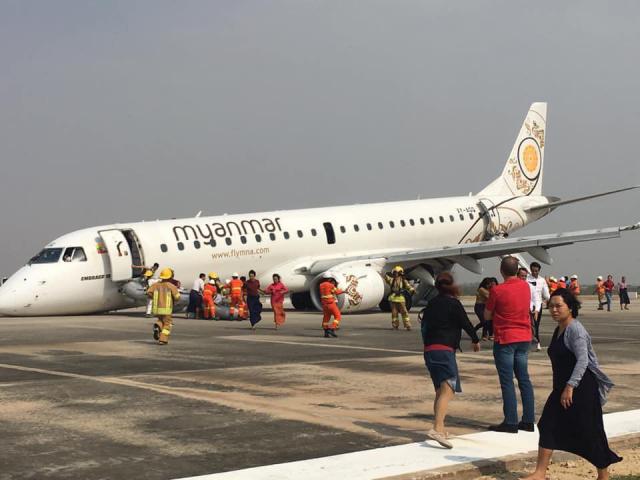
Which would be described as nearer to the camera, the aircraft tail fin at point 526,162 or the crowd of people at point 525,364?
the crowd of people at point 525,364

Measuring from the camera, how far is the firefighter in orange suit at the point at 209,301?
97.1ft

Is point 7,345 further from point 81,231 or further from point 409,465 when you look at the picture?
point 409,465

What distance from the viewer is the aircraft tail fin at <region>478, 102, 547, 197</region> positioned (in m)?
43.4

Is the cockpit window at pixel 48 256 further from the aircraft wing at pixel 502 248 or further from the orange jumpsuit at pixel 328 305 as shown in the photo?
the orange jumpsuit at pixel 328 305

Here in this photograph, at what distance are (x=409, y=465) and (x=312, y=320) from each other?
844 inches

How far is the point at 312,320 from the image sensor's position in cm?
2923

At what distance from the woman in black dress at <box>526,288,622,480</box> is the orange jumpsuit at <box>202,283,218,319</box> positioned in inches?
887

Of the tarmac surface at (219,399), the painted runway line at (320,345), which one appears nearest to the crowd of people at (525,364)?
the tarmac surface at (219,399)

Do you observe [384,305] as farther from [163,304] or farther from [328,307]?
[163,304]

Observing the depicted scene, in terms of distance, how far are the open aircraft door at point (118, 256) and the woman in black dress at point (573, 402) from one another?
76.2 feet

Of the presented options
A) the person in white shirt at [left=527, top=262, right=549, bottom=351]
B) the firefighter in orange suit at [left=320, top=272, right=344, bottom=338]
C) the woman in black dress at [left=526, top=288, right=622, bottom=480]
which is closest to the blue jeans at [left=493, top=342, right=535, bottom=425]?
the woman in black dress at [left=526, top=288, right=622, bottom=480]

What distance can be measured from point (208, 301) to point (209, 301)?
0.04 metres

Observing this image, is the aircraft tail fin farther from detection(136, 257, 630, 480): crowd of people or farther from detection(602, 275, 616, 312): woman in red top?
detection(136, 257, 630, 480): crowd of people

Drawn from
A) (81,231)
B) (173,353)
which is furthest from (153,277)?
(173,353)
